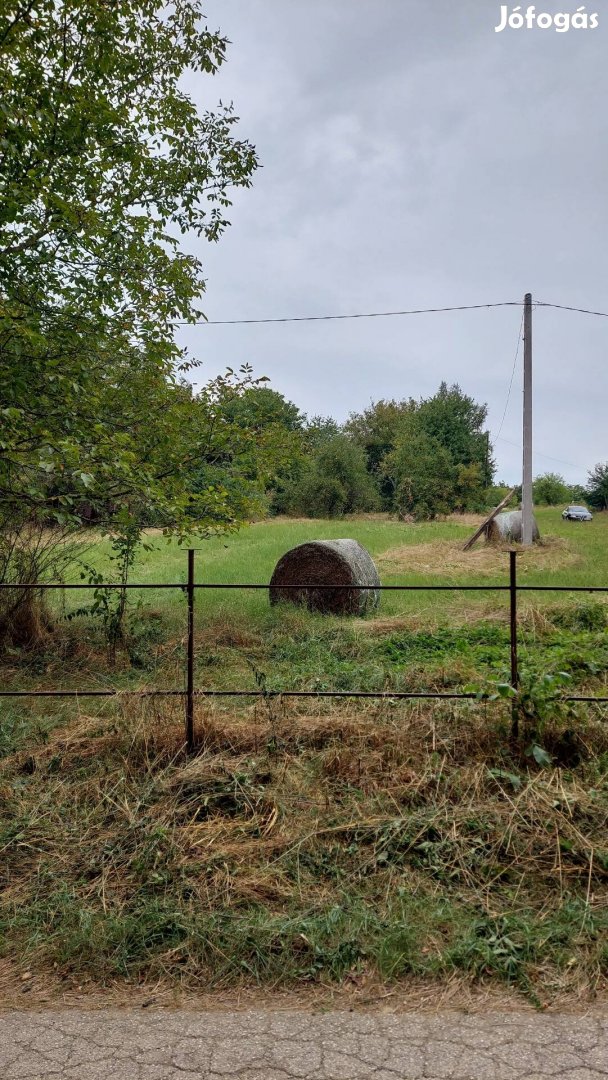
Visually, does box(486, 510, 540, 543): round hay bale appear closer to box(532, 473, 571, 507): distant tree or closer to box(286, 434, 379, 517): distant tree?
box(286, 434, 379, 517): distant tree

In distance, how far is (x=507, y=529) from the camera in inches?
969

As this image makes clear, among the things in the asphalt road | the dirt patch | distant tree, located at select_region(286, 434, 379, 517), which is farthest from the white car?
the asphalt road

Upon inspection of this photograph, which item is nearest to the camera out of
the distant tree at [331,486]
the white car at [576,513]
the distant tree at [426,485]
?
the distant tree at [331,486]

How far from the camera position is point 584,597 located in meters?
10.7

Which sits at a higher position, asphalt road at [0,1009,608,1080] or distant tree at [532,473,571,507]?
distant tree at [532,473,571,507]

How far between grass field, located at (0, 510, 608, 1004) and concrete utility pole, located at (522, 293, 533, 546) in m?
14.7

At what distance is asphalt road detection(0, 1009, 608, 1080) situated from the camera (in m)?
2.81

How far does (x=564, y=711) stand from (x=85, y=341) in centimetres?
596

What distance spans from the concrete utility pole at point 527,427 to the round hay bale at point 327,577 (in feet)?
35.4

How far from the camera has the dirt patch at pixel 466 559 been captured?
1576cm

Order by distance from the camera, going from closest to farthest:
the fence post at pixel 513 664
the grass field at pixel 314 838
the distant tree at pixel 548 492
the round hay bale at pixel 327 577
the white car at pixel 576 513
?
1. the grass field at pixel 314 838
2. the fence post at pixel 513 664
3. the round hay bale at pixel 327 577
4. the white car at pixel 576 513
5. the distant tree at pixel 548 492

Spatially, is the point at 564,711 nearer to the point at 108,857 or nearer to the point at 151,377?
the point at 108,857

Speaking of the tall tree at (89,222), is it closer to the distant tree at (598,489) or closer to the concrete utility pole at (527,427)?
the concrete utility pole at (527,427)

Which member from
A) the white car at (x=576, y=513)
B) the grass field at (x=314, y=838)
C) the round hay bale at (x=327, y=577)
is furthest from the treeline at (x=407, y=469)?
the grass field at (x=314, y=838)
